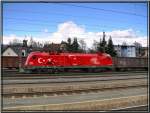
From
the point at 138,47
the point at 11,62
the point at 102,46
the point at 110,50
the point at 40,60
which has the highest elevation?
the point at 102,46

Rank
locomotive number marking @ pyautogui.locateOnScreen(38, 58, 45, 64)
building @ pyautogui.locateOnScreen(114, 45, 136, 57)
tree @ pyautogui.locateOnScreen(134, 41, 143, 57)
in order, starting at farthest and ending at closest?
1. building @ pyautogui.locateOnScreen(114, 45, 136, 57)
2. tree @ pyautogui.locateOnScreen(134, 41, 143, 57)
3. locomotive number marking @ pyautogui.locateOnScreen(38, 58, 45, 64)

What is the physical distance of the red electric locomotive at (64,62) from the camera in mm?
35688

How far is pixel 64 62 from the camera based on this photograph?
36969 mm

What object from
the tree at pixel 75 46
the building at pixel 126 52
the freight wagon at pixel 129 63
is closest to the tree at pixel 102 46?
the freight wagon at pixel 129 63

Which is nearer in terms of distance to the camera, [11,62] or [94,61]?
[94,61]

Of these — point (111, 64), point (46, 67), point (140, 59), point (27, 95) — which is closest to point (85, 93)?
point (27, 95)

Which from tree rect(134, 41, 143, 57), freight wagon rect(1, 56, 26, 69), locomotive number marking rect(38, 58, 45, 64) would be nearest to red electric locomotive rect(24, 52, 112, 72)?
locomotive number marking rect(38, 58, 45, 64)

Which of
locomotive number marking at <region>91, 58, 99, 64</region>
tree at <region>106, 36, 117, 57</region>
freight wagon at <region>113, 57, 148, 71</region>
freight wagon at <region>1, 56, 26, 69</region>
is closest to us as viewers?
locomotive number marking at <region>91, 58, 99, 64</region>

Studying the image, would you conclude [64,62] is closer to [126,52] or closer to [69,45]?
[69,45]

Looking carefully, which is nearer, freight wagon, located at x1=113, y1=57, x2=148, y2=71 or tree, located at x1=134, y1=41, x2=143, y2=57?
tree, located at x1=134, y1=41, x2=143, y2=57

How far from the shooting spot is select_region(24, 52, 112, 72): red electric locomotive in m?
35.7

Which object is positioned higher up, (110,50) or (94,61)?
(110,50)

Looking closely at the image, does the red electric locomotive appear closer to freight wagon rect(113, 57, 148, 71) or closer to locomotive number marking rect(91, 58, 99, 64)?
locomotive number marking rect(91, 58, 99, 64)

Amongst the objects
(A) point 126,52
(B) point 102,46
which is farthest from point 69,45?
(A) point 126,52
